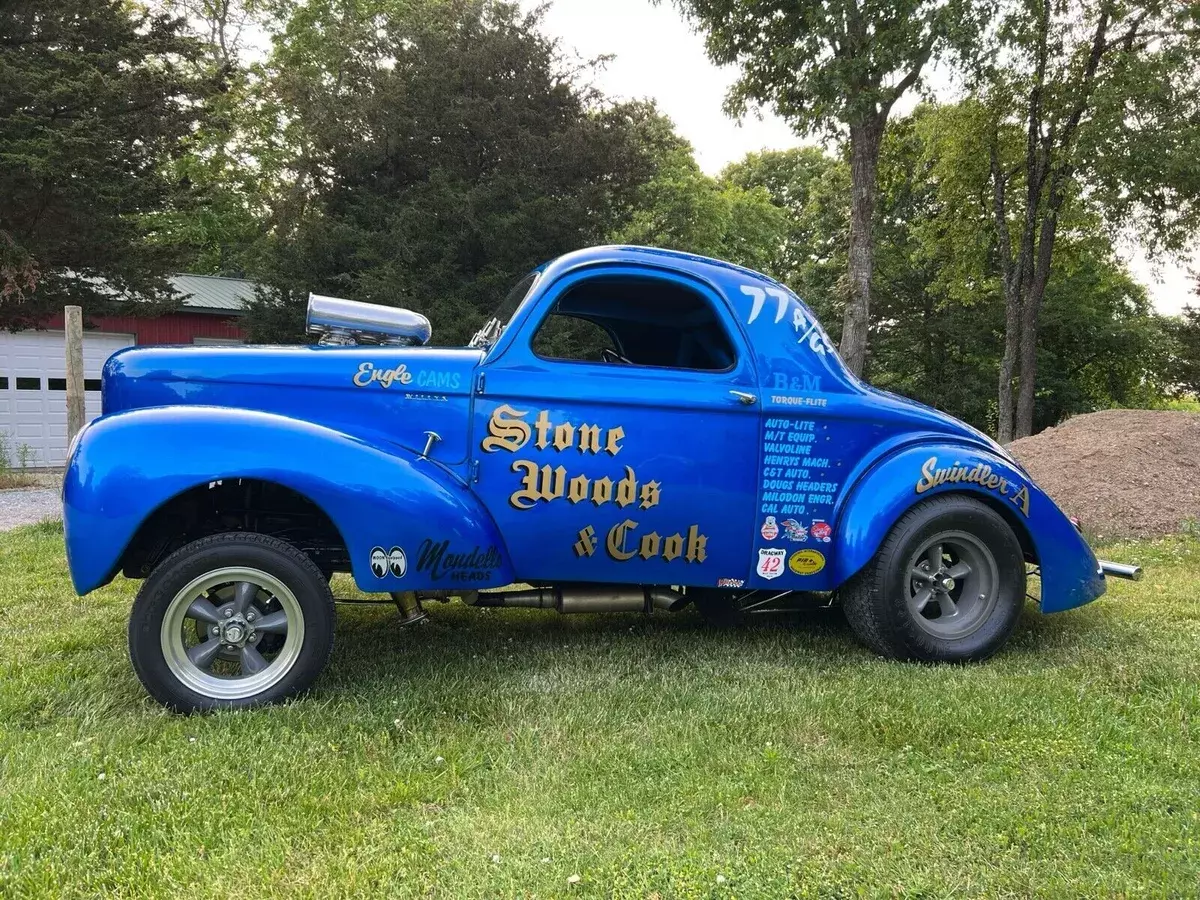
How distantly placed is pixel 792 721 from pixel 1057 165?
12.5 m

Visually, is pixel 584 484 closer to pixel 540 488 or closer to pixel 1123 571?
pixel 540 488

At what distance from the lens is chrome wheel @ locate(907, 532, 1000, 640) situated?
4.20m

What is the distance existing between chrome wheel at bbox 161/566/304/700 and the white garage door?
46.7 feet

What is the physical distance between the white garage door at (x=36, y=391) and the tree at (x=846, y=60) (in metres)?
12.9

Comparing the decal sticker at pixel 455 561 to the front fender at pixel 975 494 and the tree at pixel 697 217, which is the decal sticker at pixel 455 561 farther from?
the tree at pixel 697 217

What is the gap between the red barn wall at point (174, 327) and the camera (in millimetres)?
16859

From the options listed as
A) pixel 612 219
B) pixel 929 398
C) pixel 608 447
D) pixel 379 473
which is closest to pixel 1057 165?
pixel 612 219

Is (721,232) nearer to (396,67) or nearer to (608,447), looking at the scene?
(396,67)

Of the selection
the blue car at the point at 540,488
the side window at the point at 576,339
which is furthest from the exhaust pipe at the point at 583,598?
the side window at the point at 576,339

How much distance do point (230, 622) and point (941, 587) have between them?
3.39 metres

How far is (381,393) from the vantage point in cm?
365

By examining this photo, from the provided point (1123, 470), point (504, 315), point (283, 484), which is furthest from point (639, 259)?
point (1123, 470)

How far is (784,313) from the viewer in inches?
161

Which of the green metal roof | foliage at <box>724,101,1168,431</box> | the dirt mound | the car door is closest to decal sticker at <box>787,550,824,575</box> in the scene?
the car door
